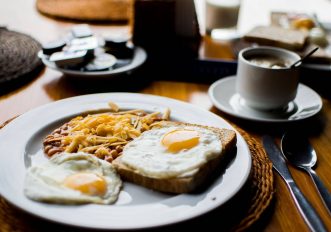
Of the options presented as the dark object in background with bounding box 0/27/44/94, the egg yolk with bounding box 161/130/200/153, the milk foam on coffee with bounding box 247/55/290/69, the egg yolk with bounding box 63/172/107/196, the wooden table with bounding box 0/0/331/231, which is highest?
the milk foam on coffee with bounding box 247/55/290/69

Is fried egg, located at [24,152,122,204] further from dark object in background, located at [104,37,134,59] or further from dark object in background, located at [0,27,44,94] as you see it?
dark object in background, located at [104,37,134,59]

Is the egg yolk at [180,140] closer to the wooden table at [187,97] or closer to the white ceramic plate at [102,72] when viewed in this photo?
the wooden table at [187,97]

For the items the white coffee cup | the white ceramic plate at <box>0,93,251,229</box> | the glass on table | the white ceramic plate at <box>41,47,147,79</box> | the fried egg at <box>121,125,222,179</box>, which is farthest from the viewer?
the glass on table

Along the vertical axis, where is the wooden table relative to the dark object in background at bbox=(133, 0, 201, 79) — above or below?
below

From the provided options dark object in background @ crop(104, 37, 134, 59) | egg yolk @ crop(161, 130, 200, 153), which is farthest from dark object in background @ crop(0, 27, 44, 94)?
egg yolk @ crop(161, 130, 200, 153)

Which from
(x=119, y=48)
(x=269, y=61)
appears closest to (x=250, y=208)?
(x=269, y=61)

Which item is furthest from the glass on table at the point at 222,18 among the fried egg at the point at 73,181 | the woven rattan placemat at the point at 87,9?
the fried egg at the point at 73,181

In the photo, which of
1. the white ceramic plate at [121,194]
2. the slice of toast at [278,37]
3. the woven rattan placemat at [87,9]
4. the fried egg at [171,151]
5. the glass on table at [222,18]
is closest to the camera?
the white ceramic plate at [121,194]
